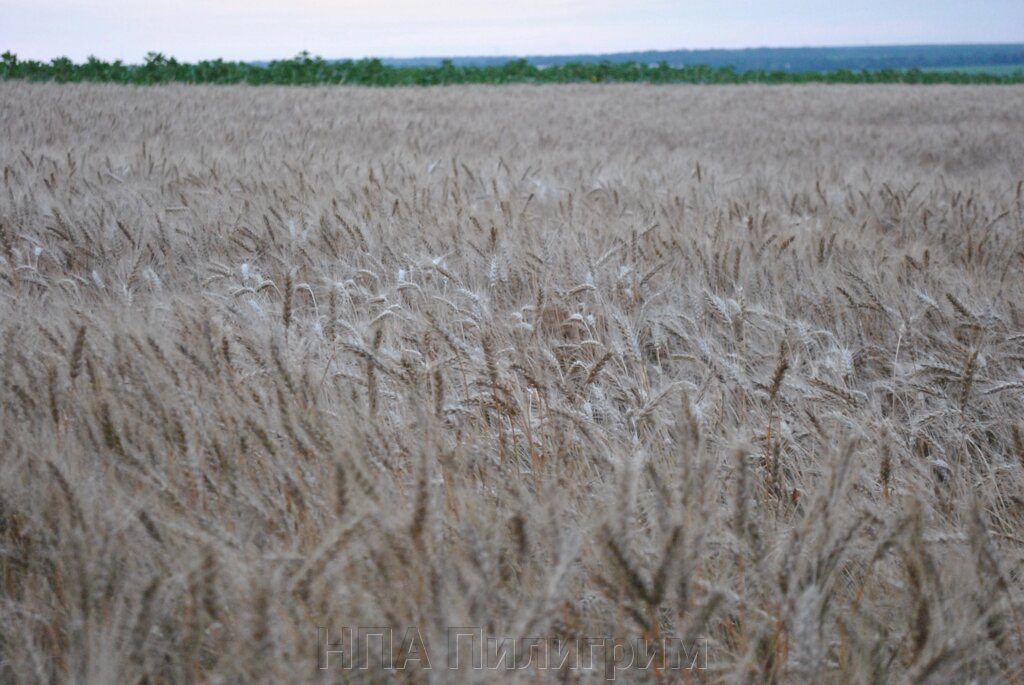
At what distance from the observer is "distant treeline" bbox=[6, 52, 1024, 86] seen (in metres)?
18.9

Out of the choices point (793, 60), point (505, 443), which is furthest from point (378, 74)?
point (793, 60)

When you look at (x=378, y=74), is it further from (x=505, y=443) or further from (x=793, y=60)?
(x=793, y=60)

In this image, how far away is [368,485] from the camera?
924 mm

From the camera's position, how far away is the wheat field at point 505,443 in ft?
2.81

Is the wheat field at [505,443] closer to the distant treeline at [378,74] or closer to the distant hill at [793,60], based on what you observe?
the distant treeline at [378,74]

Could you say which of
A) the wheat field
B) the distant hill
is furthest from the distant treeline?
the distant hill

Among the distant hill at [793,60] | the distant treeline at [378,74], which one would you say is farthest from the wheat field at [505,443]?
the distant hill at [793,60]

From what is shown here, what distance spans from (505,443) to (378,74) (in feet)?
78.7

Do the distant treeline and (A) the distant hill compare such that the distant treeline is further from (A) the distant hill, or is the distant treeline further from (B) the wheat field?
(A) the distant hill

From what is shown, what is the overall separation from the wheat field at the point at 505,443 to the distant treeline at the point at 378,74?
59.3 feet

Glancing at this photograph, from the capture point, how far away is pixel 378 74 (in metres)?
23.3

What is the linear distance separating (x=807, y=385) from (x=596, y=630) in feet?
2.99

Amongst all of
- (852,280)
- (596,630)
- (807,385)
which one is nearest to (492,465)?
(596,630)

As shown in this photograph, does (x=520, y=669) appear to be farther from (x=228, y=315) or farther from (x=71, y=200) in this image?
(x=71, y=200)
